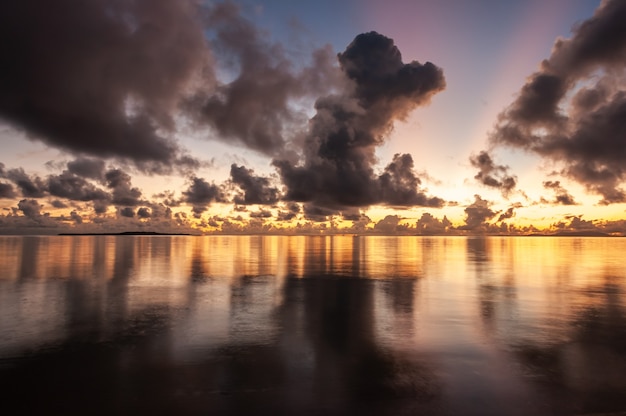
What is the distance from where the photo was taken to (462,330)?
18.9m

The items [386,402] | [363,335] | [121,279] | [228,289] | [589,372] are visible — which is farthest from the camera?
[121,279]

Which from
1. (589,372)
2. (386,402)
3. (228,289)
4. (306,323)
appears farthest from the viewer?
(228,289)

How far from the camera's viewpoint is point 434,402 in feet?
36.4

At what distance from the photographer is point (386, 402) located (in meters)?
11.0

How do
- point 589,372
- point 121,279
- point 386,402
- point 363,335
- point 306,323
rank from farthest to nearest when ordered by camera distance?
point 121,279 < point 306,323 < point 363,335 < point 589,372 < point 386,402

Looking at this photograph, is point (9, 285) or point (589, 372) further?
point (9, 285)

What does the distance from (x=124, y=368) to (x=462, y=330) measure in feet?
48.5

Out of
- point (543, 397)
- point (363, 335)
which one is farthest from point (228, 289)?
point (543, 397)

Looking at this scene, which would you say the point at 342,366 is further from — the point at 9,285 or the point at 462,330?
the point at 9,285

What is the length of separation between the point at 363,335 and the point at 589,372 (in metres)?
8.56

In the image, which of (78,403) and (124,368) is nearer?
(78,403)

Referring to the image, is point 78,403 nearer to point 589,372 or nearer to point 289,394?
point 289,394

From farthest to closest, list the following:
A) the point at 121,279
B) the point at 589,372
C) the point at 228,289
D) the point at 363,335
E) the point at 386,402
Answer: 1. the point at 121,279
2. the point at 228,289
3. the point at 363,335
4. the point at 589,372
5. the point at 386,402

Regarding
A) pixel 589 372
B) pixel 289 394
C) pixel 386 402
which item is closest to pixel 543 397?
pixel 589 372
